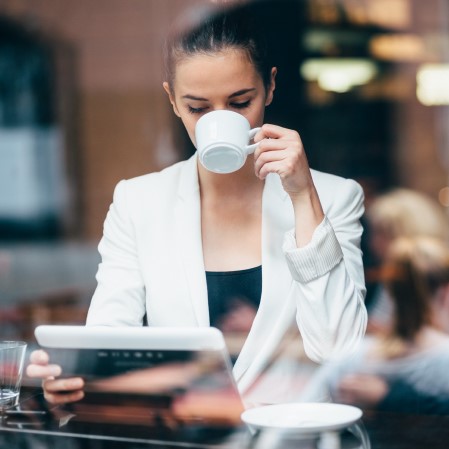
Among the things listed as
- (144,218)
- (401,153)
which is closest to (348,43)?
(401,153)

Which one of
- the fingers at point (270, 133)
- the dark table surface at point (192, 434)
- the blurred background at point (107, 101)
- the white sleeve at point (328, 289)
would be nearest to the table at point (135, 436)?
the dark table surface at point (192, 434)

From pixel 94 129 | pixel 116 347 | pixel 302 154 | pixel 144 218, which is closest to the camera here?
pixel 116 347

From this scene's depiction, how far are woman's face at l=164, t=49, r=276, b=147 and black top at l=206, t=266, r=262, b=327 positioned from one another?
0.26 m

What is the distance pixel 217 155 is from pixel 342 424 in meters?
0.49

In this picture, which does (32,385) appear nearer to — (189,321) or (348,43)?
(189,321)

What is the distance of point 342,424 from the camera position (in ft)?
3.83

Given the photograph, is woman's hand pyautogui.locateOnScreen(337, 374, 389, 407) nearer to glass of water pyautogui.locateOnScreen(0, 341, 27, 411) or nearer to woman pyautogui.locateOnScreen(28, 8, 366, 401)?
woman pyautogui.locateOnScreen(28, 8, 366, 401)

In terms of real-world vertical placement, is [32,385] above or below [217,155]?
below

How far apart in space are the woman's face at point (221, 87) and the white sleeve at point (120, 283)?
0.86 feet

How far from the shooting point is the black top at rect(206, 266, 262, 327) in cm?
158

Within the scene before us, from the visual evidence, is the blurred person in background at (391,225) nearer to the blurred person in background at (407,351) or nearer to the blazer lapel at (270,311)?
the blurred person in background at (407,351)

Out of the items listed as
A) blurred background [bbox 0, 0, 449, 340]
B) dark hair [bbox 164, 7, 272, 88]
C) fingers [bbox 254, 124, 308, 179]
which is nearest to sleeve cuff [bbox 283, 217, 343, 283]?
fingers [bbox 254, 124, 308, 179]

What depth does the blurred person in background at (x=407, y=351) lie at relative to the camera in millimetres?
1814

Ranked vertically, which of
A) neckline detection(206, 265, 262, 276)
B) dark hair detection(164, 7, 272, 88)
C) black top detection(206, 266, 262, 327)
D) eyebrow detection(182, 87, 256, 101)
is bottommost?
black top detection(206, 266, 262, 327)
